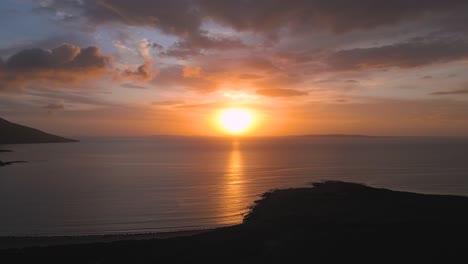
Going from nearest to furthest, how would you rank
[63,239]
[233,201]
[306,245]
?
[306,245], [63,239], [233,201]

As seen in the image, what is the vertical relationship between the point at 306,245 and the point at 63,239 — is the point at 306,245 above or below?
above

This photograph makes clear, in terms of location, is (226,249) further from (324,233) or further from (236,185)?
(236,185)

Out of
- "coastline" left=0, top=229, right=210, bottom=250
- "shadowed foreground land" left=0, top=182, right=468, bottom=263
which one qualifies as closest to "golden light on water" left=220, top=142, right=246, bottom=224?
"shadowed foreground land" left=0, top=182, right=468, bottom=263

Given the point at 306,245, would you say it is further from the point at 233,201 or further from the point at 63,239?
the point at 233,201

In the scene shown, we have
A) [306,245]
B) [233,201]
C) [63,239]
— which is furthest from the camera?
[233,201]

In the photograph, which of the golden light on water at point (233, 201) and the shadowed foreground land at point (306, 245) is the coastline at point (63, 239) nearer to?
the shadowed foreground land at point (306, 245)

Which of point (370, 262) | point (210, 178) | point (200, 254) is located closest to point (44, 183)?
point (210, 178)

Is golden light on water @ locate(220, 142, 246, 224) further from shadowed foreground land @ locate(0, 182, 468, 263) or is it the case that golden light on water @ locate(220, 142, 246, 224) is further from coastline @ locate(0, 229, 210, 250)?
coastline @ locate(0, 229, 210, 250)

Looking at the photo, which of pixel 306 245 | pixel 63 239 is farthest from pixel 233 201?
pixel 306 245
